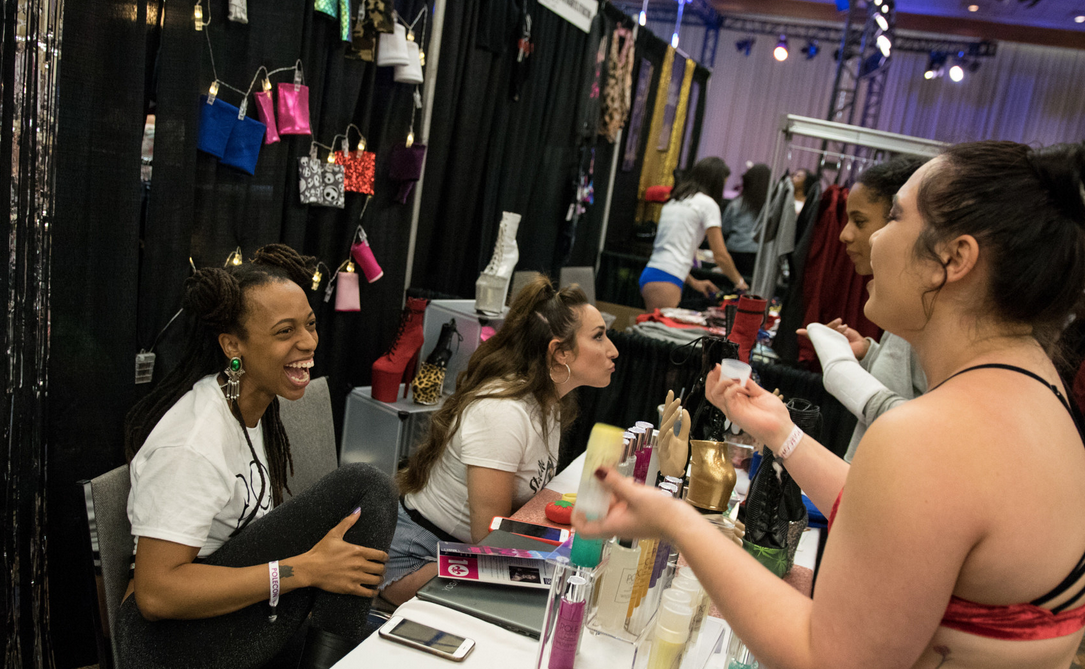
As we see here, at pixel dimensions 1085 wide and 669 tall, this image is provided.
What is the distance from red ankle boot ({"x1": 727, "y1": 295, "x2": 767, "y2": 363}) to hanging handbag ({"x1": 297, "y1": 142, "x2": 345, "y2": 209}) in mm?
1999

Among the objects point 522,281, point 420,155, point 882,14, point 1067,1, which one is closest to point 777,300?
point 522,281

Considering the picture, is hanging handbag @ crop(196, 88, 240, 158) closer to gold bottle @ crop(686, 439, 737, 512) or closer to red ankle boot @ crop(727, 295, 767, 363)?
red ankle boot @ crop(727, 295, 767, 363)

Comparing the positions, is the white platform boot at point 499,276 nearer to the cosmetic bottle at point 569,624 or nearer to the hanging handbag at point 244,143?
the hanging handbag at point 244,143

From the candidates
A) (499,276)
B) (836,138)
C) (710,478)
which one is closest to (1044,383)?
(710,478)

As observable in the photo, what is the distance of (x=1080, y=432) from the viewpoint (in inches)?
35.2

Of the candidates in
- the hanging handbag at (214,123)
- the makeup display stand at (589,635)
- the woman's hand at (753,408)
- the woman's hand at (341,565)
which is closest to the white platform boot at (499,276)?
the hanging handbag at (214,123)

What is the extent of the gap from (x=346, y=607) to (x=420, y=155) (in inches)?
107

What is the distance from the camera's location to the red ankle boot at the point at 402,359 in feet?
11.8

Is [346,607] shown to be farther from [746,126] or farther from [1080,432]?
[746,126]

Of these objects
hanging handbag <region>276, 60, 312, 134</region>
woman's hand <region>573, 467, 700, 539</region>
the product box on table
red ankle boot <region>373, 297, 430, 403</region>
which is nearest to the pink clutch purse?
red ankle boot <region>373, 297, 430, 403</region>

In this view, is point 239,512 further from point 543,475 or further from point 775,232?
point 775,232

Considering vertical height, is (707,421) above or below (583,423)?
above

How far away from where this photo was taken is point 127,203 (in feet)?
8.27

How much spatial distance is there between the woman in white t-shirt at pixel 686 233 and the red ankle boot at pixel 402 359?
199cm
